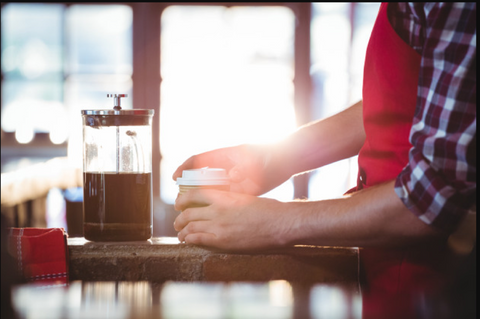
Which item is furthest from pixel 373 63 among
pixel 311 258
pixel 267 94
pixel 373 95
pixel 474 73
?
pixel 267 94

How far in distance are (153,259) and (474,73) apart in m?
0.56

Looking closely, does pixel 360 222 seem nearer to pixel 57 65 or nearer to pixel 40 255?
pixel 40 255

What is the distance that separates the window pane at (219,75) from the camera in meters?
4.15

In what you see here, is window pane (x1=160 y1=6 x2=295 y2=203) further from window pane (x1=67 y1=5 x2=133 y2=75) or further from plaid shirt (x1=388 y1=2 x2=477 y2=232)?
plaid shirt (x1=388 y1=2 x2=477 y2=232)

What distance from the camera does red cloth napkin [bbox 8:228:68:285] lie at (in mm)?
843

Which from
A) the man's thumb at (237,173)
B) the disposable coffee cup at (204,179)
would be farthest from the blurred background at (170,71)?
the disposable coffee cup at (204,179)

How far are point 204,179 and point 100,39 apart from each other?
3555mm

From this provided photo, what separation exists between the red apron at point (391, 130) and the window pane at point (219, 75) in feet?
10.5

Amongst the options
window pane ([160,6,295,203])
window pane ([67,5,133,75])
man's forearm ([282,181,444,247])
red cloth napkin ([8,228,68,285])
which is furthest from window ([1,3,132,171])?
man's forearm ([282,181,444,247])

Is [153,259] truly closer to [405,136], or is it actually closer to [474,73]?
[405,136]

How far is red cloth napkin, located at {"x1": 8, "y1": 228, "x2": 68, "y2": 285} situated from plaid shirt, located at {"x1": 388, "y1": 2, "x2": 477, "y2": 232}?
0.53 meters

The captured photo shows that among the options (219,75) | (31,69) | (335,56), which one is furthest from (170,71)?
(335,56)

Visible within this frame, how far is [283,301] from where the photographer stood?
24.0 inches

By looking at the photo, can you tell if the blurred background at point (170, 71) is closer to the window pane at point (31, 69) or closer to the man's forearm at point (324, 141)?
the window pane at point (31, 69)
